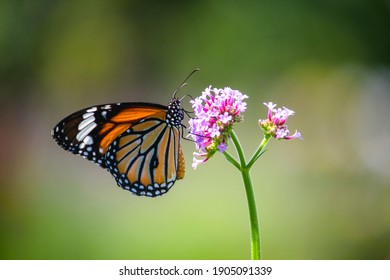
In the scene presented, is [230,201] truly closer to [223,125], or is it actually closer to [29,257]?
[29,257]

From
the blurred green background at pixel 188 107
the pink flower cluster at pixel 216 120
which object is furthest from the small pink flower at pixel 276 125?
the blurred green background at pixel 188 107

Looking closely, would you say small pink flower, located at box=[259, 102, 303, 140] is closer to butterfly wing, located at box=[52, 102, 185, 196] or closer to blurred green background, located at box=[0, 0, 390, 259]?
butterfly wing, located at box=[52, 102, 185, 196]

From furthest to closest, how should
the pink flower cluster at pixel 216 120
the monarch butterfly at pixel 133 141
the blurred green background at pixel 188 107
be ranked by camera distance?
the blurred green background at pixel 188 107 → the monarch butterfly at pixel 133 141 → the pink flower cluster at pixel 216 120

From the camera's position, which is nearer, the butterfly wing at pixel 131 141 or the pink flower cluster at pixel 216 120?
the pink flower cluster at pixel 216 120

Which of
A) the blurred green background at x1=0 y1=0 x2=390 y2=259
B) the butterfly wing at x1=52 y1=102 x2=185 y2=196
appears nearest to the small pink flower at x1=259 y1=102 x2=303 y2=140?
the butterfly wing at x1=52 y1=102 x2=185 y2=196

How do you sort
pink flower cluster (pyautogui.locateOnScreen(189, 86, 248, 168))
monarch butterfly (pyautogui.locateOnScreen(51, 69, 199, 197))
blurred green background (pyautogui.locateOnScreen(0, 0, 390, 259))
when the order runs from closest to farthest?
1. pink flower cluster (pyautogui.locateOnScreen(189, 86, 248, 168))
2. monarch butterfly (pyautogui.locateOnScreen(51, 69, 199, 197))
3. blurred green background (pyautogui.locateOnScreen(0, 0, 390, 259))

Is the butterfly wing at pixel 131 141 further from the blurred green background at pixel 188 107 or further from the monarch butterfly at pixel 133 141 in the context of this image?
the blurred green background at pixel 188 107

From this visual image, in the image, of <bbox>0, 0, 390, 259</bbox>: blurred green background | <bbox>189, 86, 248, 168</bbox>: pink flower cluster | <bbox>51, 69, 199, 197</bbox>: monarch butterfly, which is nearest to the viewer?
<bbox>189, 86, 248, 168</bbox>: pink flower cluster
